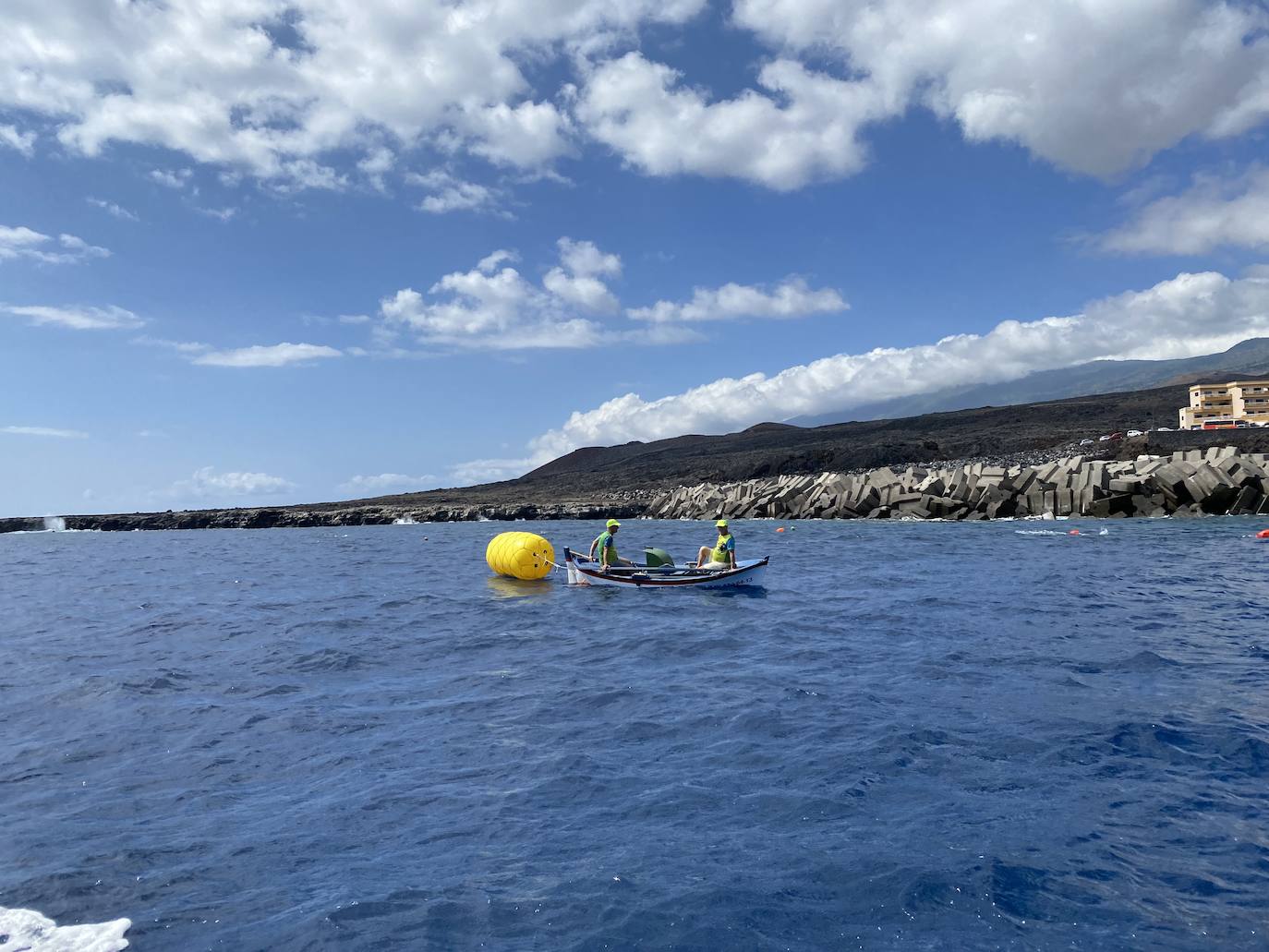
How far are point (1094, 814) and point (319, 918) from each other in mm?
6237

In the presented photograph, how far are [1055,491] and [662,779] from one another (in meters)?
42.0

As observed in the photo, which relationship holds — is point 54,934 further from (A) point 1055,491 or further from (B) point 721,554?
(A) point 1055,491

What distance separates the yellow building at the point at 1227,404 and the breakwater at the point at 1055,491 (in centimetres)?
3868

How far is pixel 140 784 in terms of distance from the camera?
839 cm

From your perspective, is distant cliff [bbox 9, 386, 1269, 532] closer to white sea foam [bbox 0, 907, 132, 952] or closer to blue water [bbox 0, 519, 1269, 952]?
blue water [bbox 0, 519, 1269, 952]

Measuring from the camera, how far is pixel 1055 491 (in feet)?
143

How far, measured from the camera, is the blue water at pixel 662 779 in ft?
18.4

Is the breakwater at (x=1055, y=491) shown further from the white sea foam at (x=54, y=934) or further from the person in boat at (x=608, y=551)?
the white sea foam at (x=54, y=934)

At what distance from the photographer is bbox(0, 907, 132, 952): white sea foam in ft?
17.8

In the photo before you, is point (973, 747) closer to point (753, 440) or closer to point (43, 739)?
point (43, 739)

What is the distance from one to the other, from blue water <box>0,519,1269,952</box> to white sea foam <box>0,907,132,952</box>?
0.12 m

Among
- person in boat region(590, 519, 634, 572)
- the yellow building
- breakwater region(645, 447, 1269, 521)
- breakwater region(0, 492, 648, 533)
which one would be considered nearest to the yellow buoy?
person in boat region(590, 519, 634, 572)

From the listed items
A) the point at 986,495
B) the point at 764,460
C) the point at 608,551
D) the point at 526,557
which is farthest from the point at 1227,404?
the point at 526,557

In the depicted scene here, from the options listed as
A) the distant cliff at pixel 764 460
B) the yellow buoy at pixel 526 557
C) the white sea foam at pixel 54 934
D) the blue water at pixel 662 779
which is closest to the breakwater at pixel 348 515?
the distant cliff at pixel 764 460
